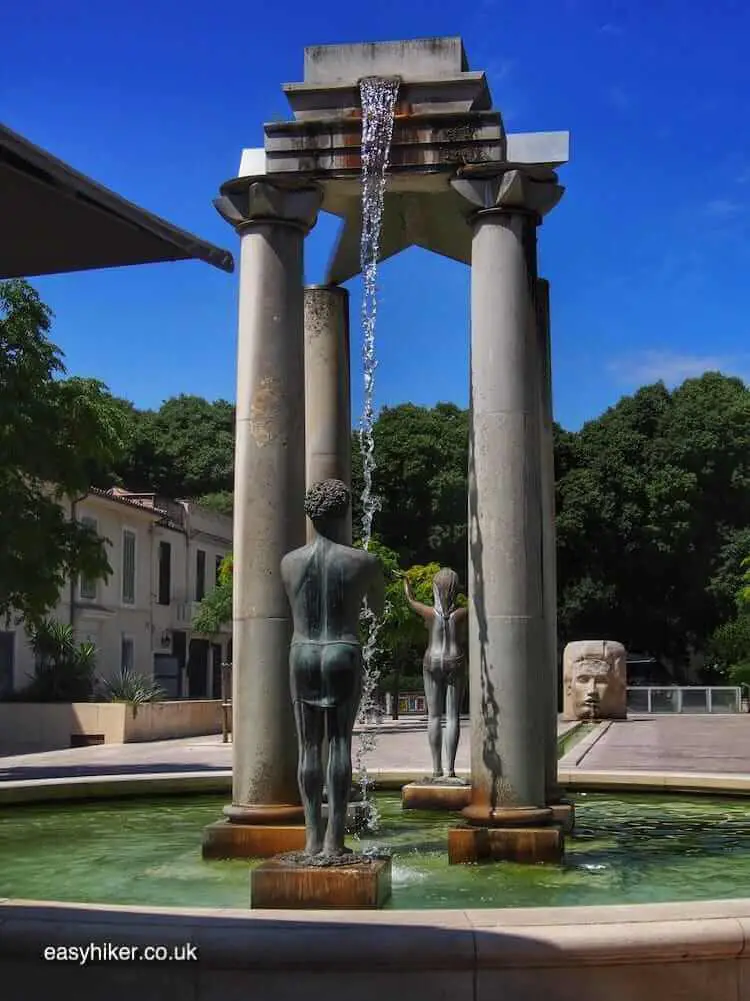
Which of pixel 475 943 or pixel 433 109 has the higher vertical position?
pixel 433 109

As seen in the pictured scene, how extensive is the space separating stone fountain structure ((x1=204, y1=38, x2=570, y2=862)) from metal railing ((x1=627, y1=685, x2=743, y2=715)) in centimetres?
3124

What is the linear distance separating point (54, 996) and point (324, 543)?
102 inches

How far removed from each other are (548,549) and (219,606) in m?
28.9

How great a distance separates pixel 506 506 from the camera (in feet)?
27.6

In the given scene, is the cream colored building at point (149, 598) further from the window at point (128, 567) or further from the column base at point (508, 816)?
the column base at point (508, 816)

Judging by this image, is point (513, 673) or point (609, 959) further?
point (513, 673)

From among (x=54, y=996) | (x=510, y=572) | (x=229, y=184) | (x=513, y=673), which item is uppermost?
(x=229, y=184)

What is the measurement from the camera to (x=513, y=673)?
8.25 m

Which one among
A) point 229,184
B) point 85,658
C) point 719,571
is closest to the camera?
point 229,184

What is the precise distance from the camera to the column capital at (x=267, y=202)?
8.88m

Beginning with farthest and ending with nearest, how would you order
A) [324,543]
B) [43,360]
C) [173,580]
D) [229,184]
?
1. [173,580]
2. [43,360]
3. [229,184]
4. [324,543]

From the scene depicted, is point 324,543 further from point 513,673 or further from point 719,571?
point 719,571

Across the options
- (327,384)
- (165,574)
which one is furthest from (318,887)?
(165,574)

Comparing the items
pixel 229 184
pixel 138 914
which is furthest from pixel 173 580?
pixel 138 914
